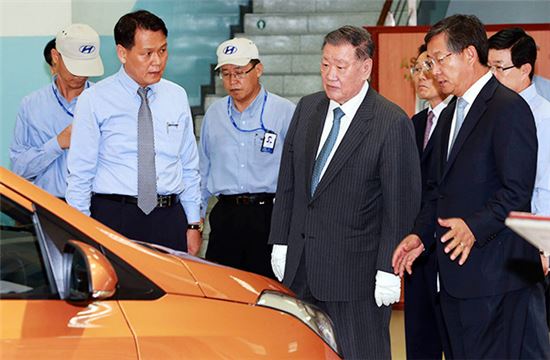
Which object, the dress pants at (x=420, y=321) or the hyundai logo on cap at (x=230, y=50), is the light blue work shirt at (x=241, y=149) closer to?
the hyundai logo on cap at (x=230, y=50)

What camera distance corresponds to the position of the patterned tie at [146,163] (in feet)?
13.3

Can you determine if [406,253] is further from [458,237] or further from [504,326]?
[504,326]

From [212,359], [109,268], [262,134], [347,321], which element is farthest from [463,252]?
[262,134]

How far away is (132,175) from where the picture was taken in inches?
160

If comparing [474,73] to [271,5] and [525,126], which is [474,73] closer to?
[525,126]

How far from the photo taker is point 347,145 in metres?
3.66

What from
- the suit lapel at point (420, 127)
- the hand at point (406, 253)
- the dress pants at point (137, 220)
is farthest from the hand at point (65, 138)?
the hand at point (406, 253)

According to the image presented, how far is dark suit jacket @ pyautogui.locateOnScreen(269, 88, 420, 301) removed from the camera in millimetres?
3623

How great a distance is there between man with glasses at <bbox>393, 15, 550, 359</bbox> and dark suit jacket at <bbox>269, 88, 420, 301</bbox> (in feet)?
0.44

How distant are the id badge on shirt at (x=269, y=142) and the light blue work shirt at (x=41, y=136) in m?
0.95

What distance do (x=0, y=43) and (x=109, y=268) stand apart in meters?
4.14

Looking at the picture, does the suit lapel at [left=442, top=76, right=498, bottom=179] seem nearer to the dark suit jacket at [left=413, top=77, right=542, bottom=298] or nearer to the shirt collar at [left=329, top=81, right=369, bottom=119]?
the dark suit jacket at [left=413, top=77, right=542, bottom=298]

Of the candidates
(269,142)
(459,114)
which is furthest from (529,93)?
(269,142)

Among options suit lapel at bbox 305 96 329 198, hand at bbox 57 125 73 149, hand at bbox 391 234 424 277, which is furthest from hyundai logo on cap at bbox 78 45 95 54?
hand at bbox 391 234 424 277
